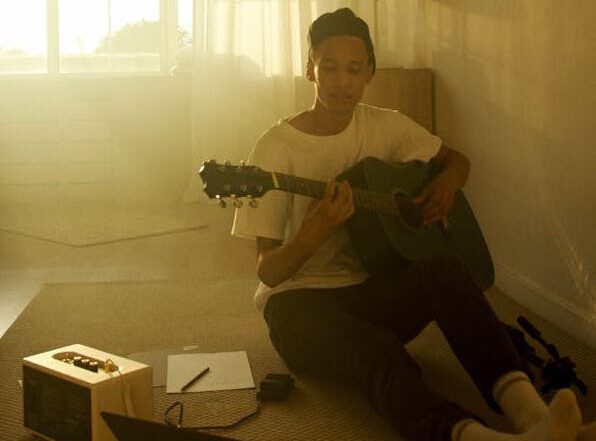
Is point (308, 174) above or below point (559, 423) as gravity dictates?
above

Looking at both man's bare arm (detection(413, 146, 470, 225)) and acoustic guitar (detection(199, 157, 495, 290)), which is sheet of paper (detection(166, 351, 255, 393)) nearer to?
acoustic guitar (detection(199, 157, 495, 290))

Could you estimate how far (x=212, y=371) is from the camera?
2.04 m

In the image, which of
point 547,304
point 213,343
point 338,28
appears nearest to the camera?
point 338,28

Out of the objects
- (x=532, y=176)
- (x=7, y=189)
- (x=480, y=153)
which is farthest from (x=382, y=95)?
(x=7, y=189)

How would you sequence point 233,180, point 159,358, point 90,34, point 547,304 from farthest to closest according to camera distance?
point 90,34 < point 547,304 < point 159,358 < point 233,180

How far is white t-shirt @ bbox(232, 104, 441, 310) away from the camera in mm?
1898

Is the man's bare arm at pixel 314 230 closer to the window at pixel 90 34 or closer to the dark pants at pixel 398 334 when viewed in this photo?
the dark pants at pixel 398 334

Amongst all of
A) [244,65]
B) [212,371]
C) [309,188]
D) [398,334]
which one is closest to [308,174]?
[309,188]

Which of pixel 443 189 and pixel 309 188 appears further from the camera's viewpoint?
pixel 443 189

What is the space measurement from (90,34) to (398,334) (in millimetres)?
3314

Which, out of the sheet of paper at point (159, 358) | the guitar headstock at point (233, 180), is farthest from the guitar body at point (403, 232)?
the sheet of paper at point (159, 358)

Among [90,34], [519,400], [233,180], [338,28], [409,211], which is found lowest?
[519,400]

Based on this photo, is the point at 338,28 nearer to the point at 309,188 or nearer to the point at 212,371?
the point at 309,188

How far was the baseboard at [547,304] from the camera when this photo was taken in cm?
237
